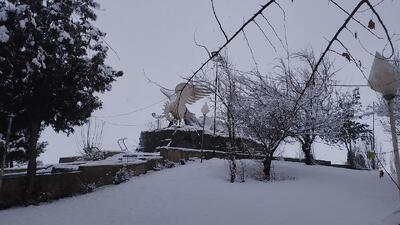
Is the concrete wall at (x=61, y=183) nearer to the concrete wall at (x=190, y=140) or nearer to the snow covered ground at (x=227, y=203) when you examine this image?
the snow covered ground at (x=227, y=203)

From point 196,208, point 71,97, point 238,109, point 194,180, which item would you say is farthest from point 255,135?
point 71,97

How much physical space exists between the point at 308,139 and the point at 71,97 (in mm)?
9776

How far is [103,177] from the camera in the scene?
1334 cm

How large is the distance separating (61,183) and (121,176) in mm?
2422

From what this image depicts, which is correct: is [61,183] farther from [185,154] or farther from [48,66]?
[185,154]

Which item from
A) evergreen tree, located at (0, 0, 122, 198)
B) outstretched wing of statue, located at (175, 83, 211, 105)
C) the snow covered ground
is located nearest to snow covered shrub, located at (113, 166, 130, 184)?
the snow covered ground

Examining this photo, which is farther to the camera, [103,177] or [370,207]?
[103,177]

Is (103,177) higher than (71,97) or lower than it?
lower

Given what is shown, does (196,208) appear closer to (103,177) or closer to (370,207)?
(370,207)

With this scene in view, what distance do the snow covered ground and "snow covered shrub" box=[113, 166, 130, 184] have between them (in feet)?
1.45

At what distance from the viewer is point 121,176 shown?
13.6 meters

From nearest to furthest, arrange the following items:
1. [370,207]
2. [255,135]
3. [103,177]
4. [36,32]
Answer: [370,207]
[36,32]
[103,177]
[255,135]

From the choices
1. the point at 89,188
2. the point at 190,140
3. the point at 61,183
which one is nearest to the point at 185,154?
the point at 190,140

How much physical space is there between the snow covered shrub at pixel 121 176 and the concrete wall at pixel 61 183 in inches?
10.4
